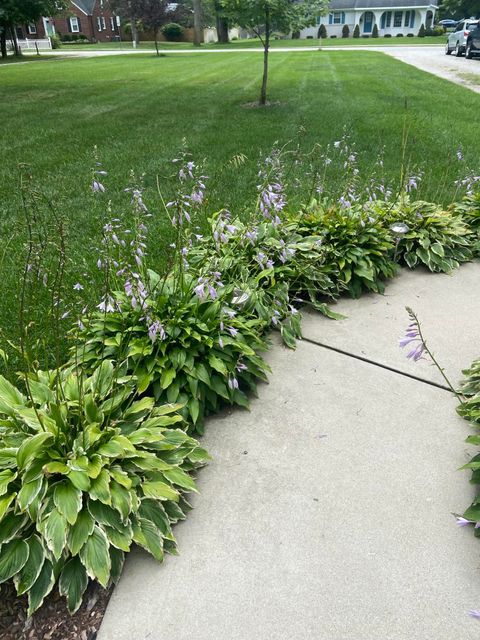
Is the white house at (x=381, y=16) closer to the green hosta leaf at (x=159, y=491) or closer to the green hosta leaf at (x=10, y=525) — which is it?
the green hosta leaf at (x=159, y=491)

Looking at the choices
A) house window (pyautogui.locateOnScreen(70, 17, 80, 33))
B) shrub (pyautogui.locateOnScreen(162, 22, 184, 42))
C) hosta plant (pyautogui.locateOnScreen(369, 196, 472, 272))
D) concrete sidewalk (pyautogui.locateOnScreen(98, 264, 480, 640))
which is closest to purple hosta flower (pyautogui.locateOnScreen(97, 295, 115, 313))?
concrete sidewalk (pyautogui.locateOnScreen(98, 264, 480, 640))

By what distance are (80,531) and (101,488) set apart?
17cm

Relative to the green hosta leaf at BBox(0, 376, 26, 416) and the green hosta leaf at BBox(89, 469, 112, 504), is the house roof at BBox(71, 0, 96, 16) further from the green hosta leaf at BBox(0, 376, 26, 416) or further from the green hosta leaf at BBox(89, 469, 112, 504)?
the green hosta leaf at BBox(89, 469, 112, 504)

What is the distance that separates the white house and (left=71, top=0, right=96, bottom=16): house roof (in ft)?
82.1

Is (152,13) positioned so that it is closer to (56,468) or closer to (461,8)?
(461,8)

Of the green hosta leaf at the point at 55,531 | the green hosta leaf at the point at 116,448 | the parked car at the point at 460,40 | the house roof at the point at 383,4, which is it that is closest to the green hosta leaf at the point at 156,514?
the green hosta leaf at the point at 116,448

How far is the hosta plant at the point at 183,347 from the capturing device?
2.70 metres

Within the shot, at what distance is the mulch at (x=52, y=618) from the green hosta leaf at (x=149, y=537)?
202mm

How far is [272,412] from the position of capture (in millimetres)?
2850

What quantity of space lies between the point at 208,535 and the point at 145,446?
0.48m

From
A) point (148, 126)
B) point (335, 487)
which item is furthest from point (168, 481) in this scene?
point (148, 126)

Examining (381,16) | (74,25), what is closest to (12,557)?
(74,25)

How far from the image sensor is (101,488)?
2018mm

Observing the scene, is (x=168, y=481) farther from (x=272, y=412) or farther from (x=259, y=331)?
(x=259, y=331)
